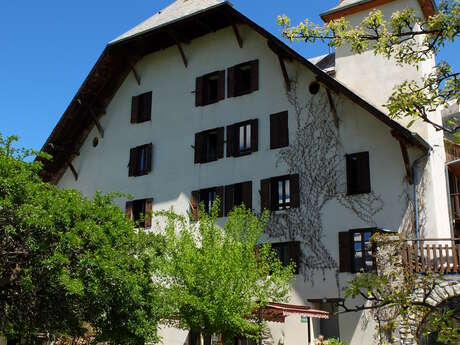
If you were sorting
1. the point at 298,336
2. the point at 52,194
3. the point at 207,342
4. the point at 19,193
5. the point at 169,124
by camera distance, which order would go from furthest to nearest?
the point at 169,124
the point at 207,342
the point at 298,336
the point at 52,194
the point at 19,193

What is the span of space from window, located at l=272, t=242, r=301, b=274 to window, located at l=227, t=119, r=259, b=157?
12.8 ft

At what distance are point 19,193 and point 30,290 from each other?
100 inches

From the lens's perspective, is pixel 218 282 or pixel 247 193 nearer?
pixel 218 282

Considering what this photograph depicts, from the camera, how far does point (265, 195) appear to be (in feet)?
72.0

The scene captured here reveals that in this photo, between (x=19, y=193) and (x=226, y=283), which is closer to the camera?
(x=19, y=193)

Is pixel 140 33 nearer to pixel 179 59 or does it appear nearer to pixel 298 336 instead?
pixel 179 59

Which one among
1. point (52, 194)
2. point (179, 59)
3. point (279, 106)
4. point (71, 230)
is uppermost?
point (179, 59)

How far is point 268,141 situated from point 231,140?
5.78ft

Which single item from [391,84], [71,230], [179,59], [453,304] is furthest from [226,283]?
[179,59]

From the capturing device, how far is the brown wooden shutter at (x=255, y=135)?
894 inches

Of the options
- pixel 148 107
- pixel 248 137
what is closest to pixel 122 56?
pixel 148 107

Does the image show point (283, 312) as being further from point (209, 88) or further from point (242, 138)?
point (209, 88)

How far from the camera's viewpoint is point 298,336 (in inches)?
795

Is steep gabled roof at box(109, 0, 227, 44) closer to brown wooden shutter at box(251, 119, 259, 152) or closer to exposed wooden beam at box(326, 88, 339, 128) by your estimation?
brown wooden shutter at box(251, 119, 259, 152)
